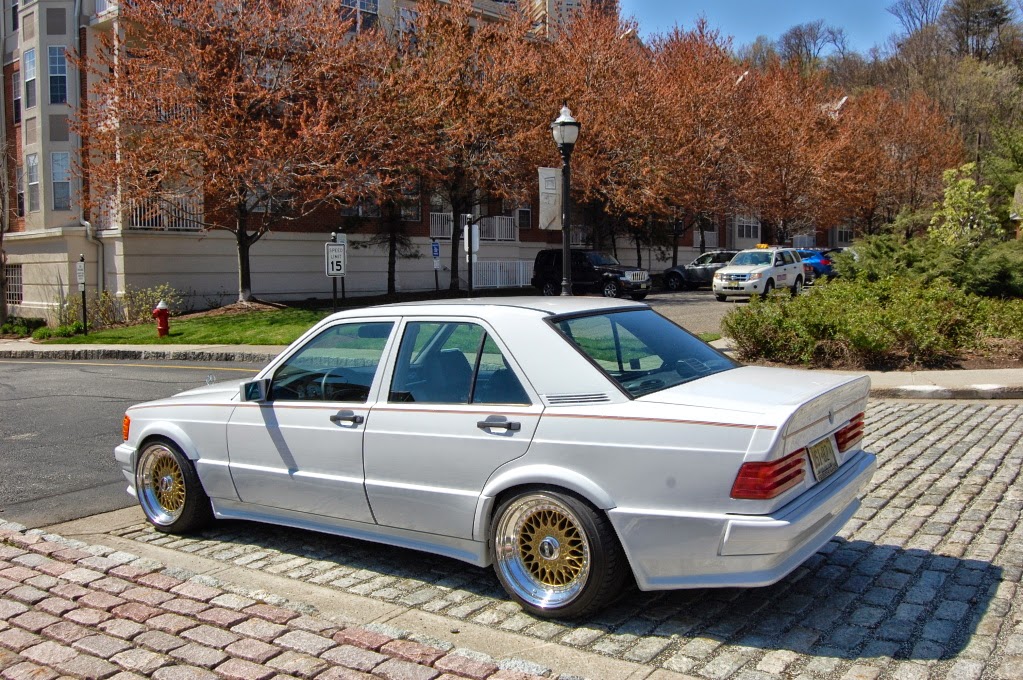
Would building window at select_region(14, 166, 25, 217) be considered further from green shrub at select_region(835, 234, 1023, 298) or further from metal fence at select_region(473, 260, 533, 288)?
green shrub at select_region(835, 234, 1023, 298)

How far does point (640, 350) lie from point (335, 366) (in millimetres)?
1903

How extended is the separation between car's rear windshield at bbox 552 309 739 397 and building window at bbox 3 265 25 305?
99.9 feet

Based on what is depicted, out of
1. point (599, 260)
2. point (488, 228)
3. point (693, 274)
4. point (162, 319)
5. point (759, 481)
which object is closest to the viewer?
point (759, 481)

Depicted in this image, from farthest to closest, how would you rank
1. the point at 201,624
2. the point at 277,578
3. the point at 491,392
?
the point at 277,578 < the point at 491,392 < the point at 201,624

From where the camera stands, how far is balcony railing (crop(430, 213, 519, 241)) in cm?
3597

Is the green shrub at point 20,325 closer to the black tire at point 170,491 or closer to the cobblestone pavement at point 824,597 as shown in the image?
the black tire at point 170,491

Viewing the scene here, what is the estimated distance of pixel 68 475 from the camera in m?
7.68

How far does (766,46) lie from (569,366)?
78.4 metres

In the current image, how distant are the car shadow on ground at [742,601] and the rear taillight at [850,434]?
0.77m

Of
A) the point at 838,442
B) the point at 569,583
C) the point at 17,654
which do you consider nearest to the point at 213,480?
the point at 17,654

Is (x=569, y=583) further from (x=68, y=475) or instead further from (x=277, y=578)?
(x=68, y=475)

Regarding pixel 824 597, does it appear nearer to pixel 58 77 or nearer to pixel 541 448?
pixel 541 448

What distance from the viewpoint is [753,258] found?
30.4 m

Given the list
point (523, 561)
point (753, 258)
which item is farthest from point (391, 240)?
point (523, 561)
